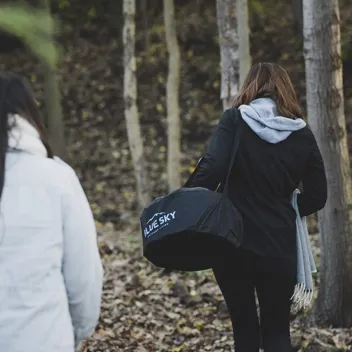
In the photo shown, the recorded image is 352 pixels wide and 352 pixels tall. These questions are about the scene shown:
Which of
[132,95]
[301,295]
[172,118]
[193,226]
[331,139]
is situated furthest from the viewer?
[172,118]

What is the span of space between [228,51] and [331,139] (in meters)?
2.10

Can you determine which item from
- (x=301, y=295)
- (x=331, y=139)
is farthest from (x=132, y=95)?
(x=301, y=295)

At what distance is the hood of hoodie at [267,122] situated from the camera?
4.82 metres

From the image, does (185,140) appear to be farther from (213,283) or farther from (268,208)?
(268,208)

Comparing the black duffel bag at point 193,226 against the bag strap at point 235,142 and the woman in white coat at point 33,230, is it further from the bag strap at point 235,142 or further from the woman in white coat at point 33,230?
the woman in white coat at point 33,230

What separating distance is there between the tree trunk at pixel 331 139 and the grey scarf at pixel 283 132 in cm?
187

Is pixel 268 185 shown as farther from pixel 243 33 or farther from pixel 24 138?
pixel 243 33

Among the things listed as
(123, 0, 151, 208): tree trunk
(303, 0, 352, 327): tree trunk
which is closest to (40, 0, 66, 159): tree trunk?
(123, 0, 151, 208): tree trunk

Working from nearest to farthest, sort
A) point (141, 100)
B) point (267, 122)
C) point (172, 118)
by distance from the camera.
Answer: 1. point (267, 122)
2. point (172, 118)
3. point (141, 100)

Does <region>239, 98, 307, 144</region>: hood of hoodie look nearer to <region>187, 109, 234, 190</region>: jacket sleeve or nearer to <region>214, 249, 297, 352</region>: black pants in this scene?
<region>187, 109, 234, 190</region>: jacket sleeve

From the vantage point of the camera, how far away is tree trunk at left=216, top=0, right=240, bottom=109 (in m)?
8.57

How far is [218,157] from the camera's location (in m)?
4.82

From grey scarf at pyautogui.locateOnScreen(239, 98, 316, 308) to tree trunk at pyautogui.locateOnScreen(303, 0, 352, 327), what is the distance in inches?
73.7

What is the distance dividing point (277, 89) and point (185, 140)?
14802 mm
